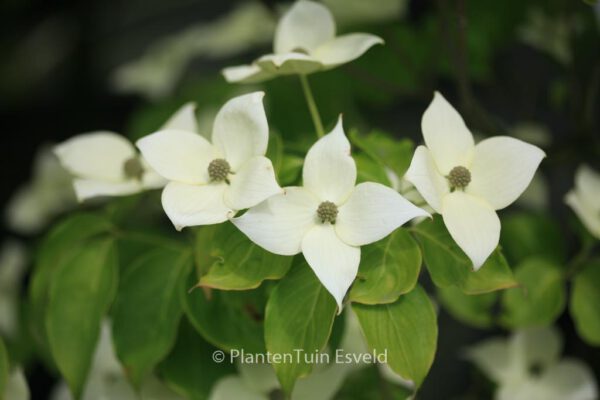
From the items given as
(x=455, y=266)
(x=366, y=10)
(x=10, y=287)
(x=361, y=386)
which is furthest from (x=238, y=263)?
(x=10, y=287)

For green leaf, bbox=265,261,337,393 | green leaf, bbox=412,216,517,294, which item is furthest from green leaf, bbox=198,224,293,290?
green leaf, bbox=412,216,517,294

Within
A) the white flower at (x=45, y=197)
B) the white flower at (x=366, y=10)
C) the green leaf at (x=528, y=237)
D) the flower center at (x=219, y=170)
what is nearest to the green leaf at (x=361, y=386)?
the green leaf at (x=528, y=237)

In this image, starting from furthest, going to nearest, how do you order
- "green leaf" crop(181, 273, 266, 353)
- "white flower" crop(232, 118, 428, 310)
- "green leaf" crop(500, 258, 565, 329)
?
"green leaf" crop(500, 258, 565, 329), "green leaf" crop(181, 273, 266, 353), "white flower" crop(232, 118, 428, 310)

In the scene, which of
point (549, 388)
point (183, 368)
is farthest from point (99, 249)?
point (549, 388)

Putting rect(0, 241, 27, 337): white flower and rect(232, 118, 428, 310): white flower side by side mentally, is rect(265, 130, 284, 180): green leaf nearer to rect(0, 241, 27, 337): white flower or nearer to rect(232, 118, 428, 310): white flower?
rect(232, 118, 428, 310): white flower

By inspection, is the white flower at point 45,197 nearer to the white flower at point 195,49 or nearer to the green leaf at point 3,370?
the white flower at point 195,49

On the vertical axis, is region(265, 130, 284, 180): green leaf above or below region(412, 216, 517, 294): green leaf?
above
